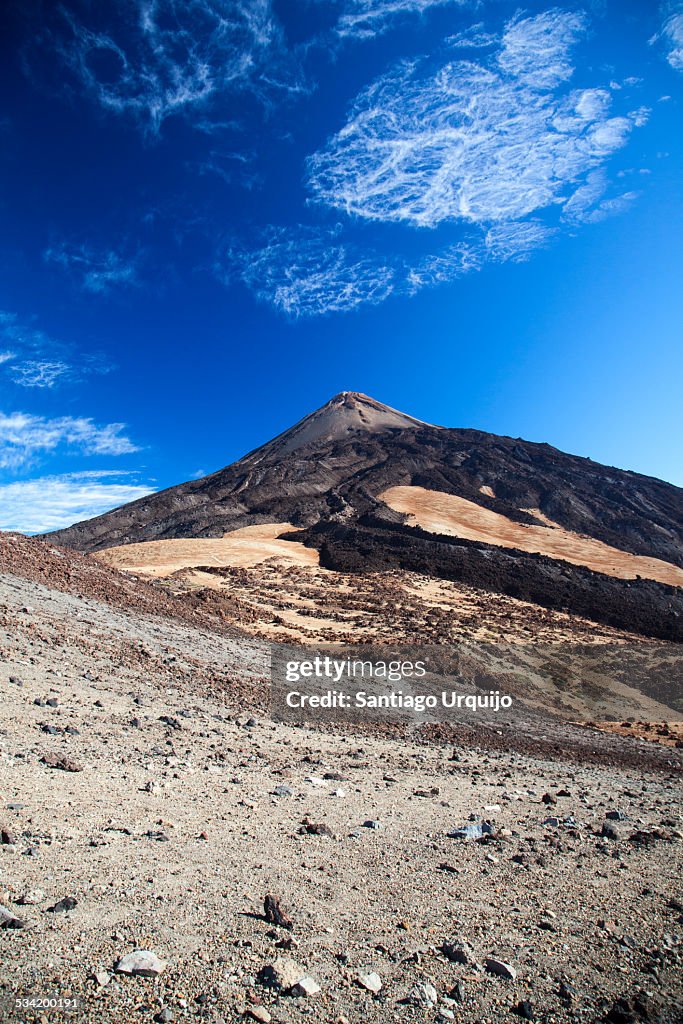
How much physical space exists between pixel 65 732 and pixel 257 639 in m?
11.5

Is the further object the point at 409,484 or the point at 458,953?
the point at 409,484

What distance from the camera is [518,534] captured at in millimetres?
59562

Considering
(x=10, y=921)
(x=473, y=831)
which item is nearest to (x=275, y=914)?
Answer: (x=10, y=921)

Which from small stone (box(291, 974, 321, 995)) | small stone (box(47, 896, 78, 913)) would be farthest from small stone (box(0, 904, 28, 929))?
small stone (box(291, 974, 321, 995))

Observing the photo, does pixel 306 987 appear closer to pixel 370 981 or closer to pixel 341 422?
pixel 370 981

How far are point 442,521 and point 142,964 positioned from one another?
57872 millimetres

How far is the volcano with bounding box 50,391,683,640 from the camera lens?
4041 centimetres

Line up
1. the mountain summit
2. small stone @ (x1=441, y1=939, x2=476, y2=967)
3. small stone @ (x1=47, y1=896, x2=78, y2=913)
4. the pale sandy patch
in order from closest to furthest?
small stone @ (x1=47, y1=896, x2=78, y2=913) → small stone @ (x1=441, y1=939, x2=476, y2=967) → the pale sandy patch → the mountain summit

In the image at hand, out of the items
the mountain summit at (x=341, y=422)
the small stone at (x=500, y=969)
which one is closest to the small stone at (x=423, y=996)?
the small stone at (x=500, y=969)

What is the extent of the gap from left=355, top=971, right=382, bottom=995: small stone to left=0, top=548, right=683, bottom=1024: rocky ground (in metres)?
0.01
